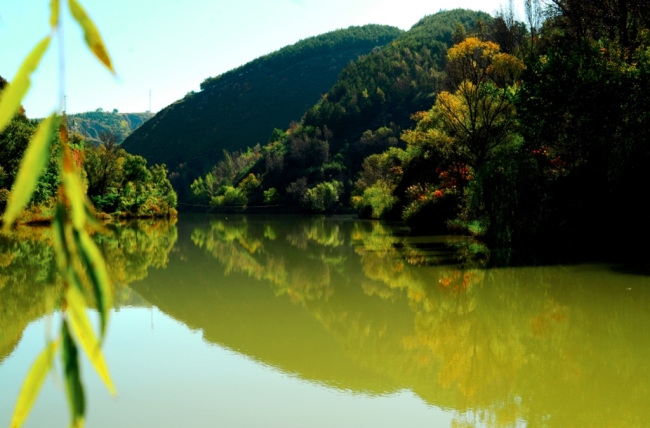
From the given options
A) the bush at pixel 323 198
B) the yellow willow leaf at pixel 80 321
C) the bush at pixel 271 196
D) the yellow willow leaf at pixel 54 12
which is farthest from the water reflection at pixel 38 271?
the bush at pixel 271 196

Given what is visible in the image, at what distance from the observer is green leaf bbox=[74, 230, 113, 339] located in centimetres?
74

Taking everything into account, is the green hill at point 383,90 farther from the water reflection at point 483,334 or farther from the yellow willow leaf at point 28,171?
the yellow willow leaf at point 28,171

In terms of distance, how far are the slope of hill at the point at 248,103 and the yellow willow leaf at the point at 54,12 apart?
369 ft

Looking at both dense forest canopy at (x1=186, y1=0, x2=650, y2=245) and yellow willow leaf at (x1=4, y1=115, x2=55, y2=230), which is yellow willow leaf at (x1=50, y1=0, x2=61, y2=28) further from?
dense forest canopy at (x1=186, y1=0, x2=650, y2=245)

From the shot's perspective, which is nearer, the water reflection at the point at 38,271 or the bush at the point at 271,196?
the water reflection at the point at 38,271

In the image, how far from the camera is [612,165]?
14.9 meters

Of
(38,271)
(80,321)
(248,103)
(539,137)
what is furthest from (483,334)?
(248,103)

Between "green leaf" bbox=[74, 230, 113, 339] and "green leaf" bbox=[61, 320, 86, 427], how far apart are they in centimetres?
6

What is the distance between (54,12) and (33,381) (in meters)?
0.47

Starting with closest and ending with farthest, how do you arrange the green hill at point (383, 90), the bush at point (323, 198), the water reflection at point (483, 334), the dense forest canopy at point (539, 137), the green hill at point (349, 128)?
the water reflection at point (483, 334) < the dense forest canopy at point (539, 137) < the bush at point (323, 198) < the green hill at point (349, 128) < the green hill at point (383, 90)

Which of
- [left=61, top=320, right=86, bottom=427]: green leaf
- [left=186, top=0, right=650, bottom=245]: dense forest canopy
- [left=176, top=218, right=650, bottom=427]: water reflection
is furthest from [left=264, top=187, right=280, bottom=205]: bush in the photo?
[left=61, top=320, right=86, bottom=427]: green leaf

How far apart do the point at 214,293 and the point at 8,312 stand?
3916 mm

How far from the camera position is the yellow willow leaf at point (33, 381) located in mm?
771

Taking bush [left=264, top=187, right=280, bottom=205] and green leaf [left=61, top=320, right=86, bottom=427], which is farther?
bush [left=264, top=187, right=280, bottom=205]
